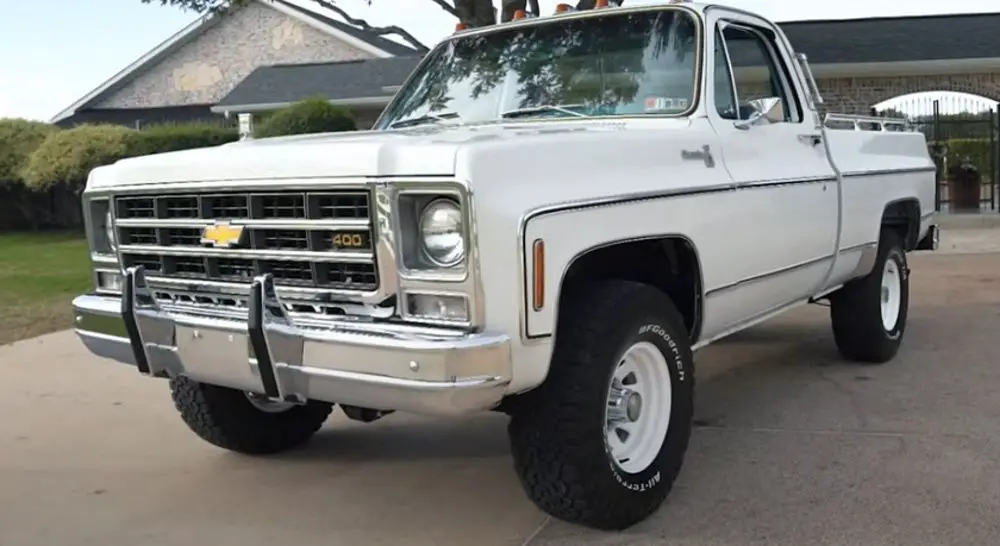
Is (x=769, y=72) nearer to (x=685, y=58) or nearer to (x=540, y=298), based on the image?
(x=685, y=58)

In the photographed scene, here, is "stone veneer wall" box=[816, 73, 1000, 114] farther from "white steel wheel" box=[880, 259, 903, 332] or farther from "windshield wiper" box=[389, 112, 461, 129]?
"windshield wiper" box=[389, 112, 461, 129]

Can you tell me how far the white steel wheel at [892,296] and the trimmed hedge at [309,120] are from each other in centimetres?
1082

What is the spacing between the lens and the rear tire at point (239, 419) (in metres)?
4.77

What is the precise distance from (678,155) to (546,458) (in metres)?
1.34

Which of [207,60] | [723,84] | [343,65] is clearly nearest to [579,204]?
[723,84]

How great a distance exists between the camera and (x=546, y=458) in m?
3.56

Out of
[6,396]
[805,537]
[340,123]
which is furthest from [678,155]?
[340,123]

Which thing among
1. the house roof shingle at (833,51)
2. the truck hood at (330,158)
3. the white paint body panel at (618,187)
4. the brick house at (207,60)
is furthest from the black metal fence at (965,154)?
the brick house at (207,60)

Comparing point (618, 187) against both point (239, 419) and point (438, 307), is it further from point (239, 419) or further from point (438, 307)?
point (239, 419)

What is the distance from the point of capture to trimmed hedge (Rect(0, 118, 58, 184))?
802 inches

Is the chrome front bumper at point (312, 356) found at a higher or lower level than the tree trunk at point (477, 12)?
lower

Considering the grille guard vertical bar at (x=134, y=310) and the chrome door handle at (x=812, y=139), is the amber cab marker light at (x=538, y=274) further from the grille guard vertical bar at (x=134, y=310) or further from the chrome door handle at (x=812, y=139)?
the chrome door handle at (x=812, y=139)

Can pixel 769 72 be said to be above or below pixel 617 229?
above

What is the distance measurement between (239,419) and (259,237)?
1.48 meters
